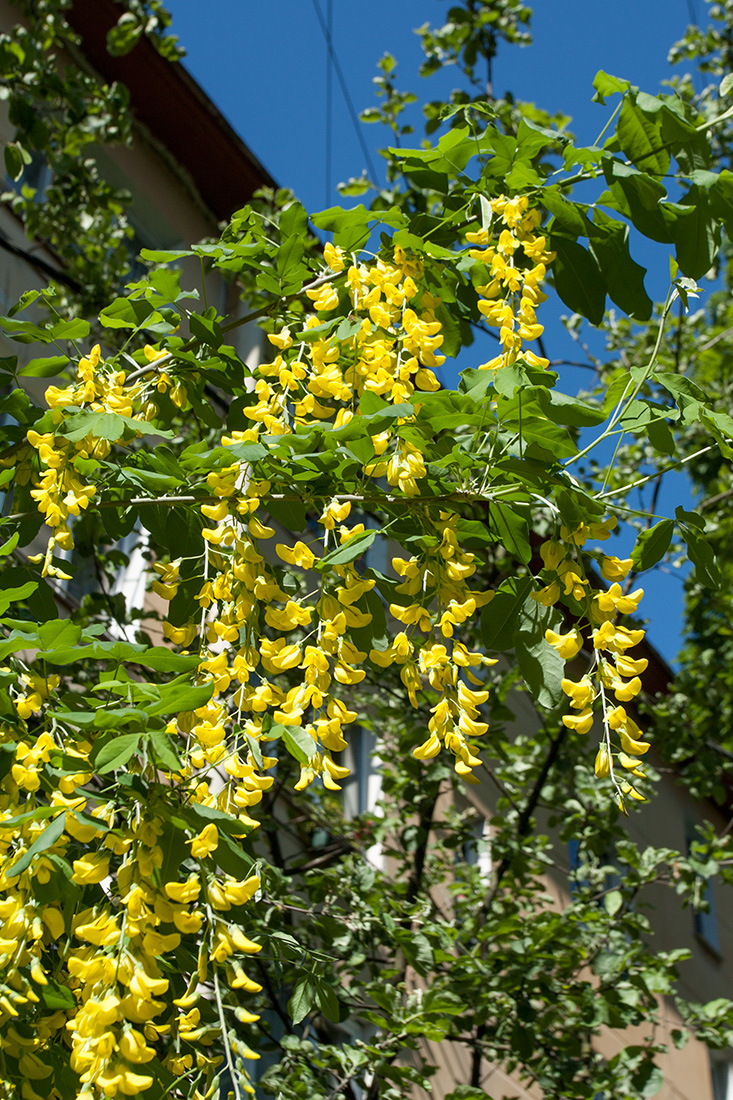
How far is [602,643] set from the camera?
70.9 inches

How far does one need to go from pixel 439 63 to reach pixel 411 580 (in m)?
4.49

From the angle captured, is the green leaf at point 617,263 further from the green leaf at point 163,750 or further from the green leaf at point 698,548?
the green leaf at point 163,750

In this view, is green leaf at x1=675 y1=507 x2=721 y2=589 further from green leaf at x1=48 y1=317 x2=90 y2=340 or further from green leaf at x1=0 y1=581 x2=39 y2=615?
green leaf at x1=48 y1=317 x2=90 y2=340

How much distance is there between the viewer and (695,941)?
11117mm

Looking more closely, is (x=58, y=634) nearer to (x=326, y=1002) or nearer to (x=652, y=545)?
(x=326, y=1002)

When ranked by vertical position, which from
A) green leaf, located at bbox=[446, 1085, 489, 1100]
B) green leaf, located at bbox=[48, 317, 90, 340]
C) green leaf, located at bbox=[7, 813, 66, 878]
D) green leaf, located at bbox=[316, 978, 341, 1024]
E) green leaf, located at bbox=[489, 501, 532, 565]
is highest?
green leaf, located at bbox=[48, 317, 90, 340]

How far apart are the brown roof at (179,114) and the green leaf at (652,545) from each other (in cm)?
642

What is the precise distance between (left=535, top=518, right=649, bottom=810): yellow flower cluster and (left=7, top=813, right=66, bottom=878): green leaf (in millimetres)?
797

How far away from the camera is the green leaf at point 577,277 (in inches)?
92.6

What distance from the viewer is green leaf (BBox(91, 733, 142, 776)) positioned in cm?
153

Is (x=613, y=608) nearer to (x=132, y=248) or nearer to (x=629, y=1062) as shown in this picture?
(x=629, y=1062)

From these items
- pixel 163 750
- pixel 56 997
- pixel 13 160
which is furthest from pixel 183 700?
pixel 13 160

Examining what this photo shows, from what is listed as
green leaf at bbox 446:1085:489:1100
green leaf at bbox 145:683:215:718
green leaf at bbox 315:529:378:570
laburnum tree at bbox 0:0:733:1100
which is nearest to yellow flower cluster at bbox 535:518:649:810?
laburnum tree at bbox 0:0:733:1100

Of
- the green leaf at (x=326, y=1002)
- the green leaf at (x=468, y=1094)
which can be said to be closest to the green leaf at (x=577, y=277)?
the green leaf at (x=326, y=1002)
